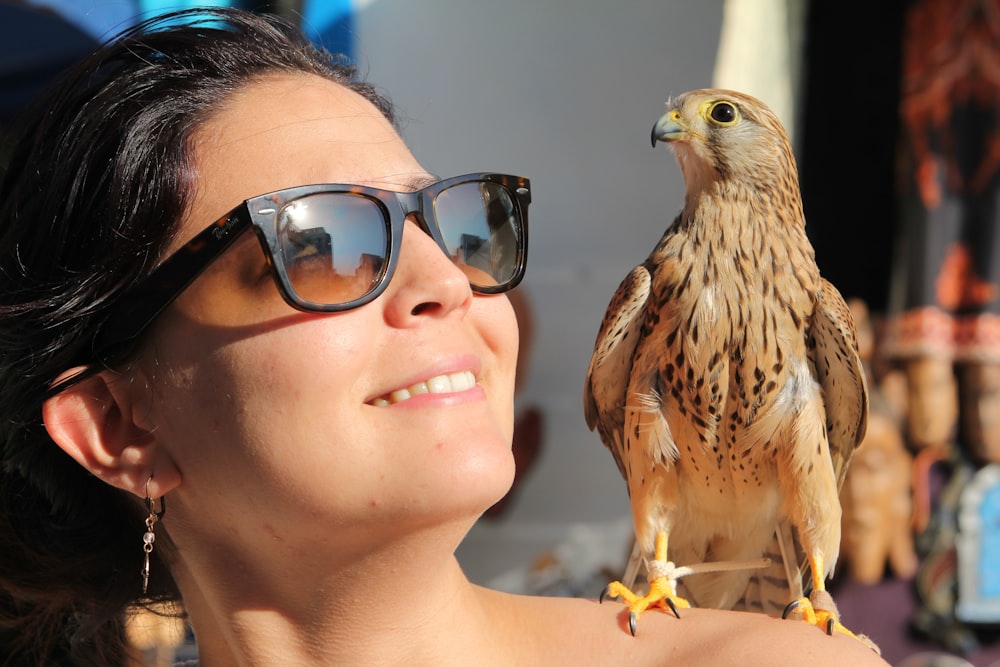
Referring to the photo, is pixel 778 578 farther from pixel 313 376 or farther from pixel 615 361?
pixel 313 376

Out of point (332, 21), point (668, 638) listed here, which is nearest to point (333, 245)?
point (668, 638)

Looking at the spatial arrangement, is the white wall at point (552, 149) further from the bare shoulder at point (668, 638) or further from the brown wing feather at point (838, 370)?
the bare shoulder at point (668, 638)

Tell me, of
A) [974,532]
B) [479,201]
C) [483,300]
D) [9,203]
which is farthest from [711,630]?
[974,532]

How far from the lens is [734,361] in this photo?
1470mm

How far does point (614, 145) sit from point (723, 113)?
2270 mm

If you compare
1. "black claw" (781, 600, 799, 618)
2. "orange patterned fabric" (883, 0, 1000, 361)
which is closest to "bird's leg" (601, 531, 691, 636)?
"black claw" (781, 600, 799, 618)

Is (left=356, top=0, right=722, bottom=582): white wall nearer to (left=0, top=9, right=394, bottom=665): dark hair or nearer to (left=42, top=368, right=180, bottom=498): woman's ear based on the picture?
(left=0, top=9, right=394, bottom=665): dark hair

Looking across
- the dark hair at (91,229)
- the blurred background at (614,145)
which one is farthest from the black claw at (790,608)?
the blurred background at (614,145)

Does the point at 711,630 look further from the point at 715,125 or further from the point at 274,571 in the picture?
the point at 715,125

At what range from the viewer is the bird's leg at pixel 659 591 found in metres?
1.46

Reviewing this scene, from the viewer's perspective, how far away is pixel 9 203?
152cm

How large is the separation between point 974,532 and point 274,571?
276cm

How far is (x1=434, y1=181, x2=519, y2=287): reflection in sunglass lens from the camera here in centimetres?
139

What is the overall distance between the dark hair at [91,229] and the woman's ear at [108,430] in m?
0.05
